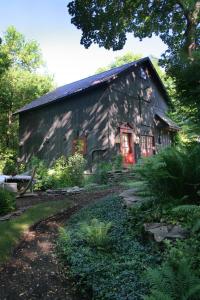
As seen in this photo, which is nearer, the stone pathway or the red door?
the stone pathway

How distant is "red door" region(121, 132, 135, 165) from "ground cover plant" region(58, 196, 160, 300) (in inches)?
464

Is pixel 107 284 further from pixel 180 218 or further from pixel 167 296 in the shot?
pixel 180 218

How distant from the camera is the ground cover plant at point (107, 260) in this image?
3.96 metres

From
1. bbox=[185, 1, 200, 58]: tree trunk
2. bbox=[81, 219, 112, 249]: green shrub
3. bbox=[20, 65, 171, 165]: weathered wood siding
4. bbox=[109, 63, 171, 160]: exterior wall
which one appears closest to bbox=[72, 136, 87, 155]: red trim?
bbox=[20, 65, 171, 165]: weathered wood siding

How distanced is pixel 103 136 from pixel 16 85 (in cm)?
1429

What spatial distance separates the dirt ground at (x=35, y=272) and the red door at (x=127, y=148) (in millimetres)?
11792

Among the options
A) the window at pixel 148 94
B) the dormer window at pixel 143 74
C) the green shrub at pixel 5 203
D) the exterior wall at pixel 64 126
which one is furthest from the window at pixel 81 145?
the green shrub at pixel 5 203

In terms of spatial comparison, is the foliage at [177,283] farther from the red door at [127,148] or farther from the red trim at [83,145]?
the red door at [127,148]

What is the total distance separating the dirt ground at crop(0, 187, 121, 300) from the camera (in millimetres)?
4199

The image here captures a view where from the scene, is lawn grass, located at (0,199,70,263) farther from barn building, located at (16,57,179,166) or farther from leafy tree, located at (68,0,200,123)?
barn building, located at (16,57,179,166)

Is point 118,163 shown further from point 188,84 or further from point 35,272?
point 35,272

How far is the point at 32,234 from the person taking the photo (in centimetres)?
628

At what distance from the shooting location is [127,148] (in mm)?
18391

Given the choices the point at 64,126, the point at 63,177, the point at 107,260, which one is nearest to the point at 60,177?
the point at 63,177
